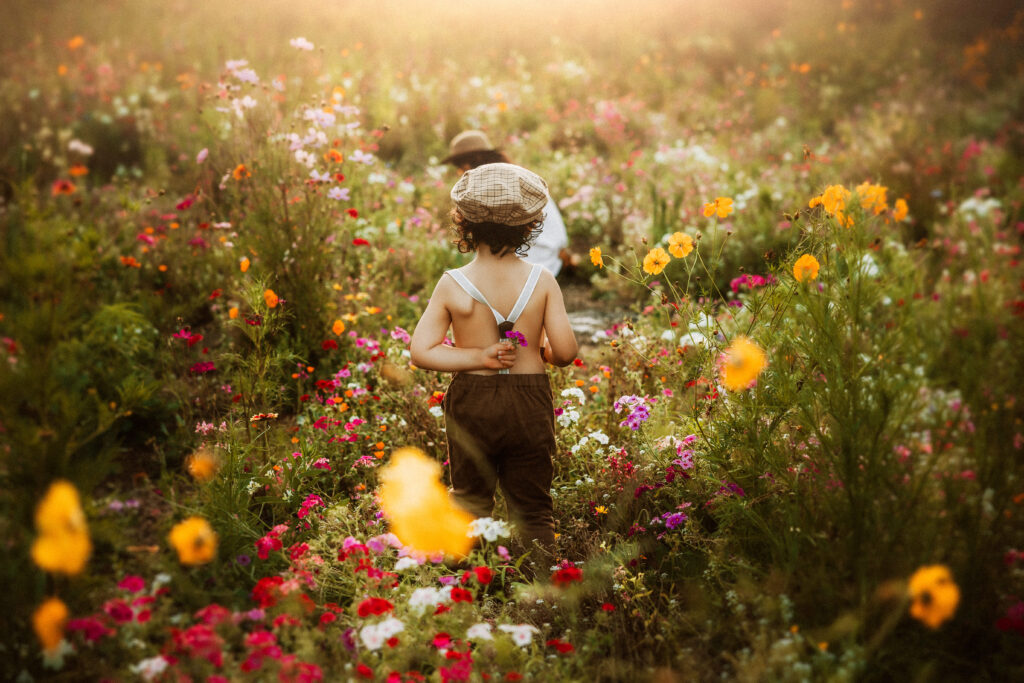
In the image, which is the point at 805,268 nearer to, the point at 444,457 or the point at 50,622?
the point at 444,457

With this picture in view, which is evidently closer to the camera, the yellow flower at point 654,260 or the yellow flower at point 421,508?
the yellow flower at point 421,508

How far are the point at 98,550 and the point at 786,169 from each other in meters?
6.69

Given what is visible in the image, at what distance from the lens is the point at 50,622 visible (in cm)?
146

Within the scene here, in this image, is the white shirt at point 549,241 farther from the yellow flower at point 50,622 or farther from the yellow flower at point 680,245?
the yellow flower at point 50,622

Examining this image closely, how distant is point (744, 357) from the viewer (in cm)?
212

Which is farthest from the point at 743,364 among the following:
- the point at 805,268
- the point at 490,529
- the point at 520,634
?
the point at 520,634

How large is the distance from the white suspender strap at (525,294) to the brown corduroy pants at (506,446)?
0.21m

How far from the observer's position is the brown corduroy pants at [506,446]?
2432 mm

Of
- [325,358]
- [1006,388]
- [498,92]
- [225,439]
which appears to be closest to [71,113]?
[498,92]

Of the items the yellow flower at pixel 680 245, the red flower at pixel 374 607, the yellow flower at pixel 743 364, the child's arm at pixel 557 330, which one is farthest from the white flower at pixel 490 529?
the yellow flower at pixel 680 245

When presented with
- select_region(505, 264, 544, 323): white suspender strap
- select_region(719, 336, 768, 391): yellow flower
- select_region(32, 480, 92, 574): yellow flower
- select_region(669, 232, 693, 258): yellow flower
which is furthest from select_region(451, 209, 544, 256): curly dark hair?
select_region(32, 480, 92, 574): yellow flower

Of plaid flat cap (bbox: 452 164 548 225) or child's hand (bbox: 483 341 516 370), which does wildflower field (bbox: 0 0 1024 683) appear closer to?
plaid flat cap (bbox: 452 164 548 225)

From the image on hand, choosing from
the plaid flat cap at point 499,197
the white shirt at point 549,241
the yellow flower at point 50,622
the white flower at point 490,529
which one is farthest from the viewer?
the white shirt at point 549,241

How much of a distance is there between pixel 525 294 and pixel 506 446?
544 mm
